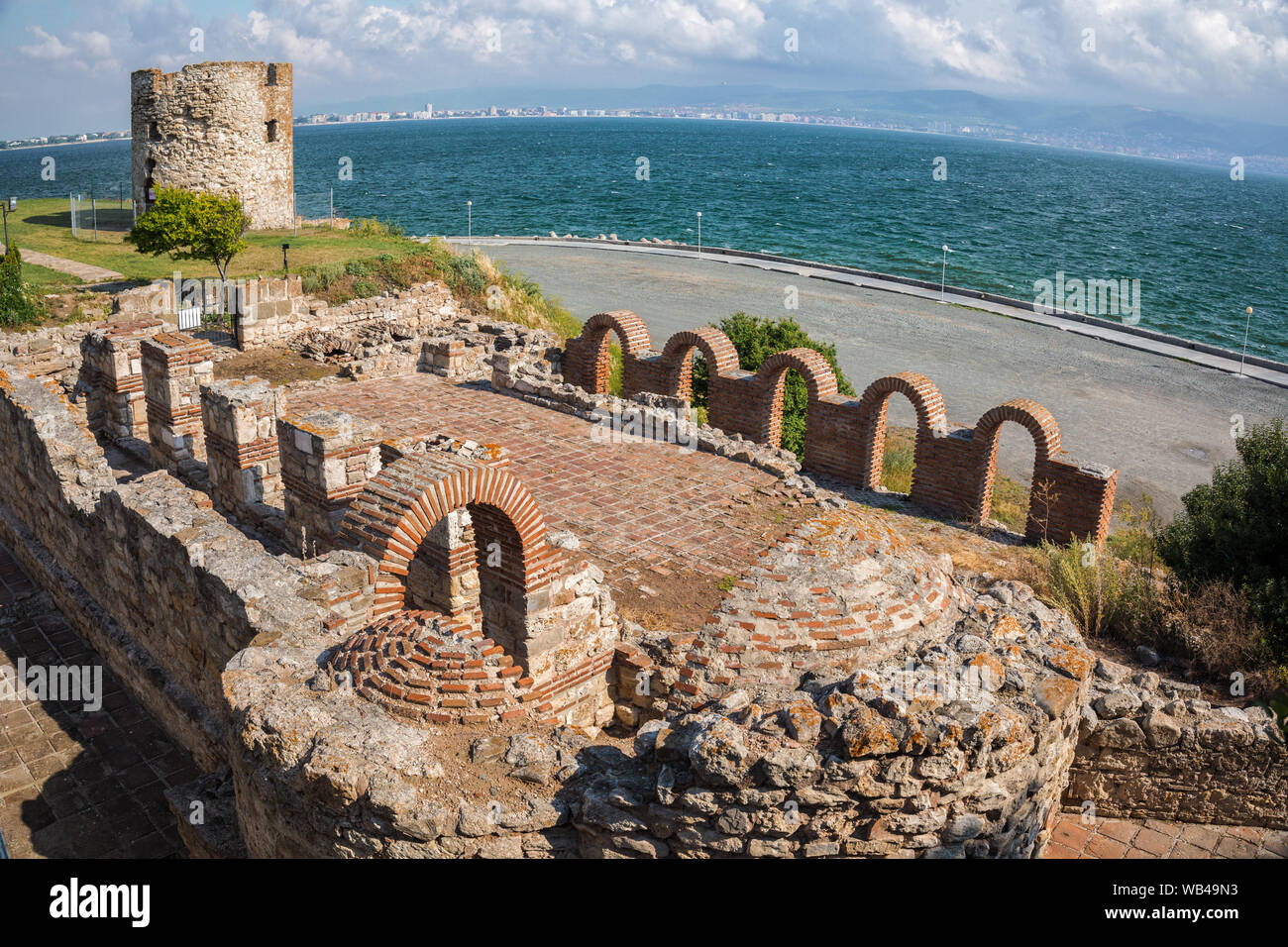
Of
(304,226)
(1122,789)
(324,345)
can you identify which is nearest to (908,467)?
(324,345)

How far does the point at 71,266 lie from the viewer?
2458 centimetres

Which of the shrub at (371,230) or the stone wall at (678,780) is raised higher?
the shrub at (371,230)

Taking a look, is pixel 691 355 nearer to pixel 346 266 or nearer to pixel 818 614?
pixel 346 266

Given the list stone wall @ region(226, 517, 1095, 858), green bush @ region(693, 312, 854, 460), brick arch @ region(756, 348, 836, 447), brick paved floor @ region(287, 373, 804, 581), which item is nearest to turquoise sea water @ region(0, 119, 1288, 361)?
green bush @ region(693, 312, 854, 460)

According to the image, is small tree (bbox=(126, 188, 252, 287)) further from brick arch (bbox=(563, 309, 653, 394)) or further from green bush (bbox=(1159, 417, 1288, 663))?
green bush (bbox=(1159, 417, 1288, 663))

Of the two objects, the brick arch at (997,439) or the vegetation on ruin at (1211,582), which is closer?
the vegetation on ruin at (1211,582)

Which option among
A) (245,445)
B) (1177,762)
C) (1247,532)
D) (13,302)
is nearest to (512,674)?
(1177,762)

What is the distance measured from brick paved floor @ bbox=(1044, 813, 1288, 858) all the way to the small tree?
64.6 ft

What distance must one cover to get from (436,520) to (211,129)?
93.9 ft

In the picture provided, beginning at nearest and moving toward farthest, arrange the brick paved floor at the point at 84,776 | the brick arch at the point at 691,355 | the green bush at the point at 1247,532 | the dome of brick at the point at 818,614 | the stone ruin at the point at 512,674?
the stone ruin at the point at 512,674 < the brick paved floor at the point at 84,776 < the dome of brick at the point at 818,614 < the green bush at the point at 1247,532 < the brick arch at the point at 691,355

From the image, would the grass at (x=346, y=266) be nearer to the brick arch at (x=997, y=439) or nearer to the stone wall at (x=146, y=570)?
the stone wall at (x=146, y=570)

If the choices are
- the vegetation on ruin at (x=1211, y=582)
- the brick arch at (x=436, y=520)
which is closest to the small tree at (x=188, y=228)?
the brick arch at (x=436, y=520)

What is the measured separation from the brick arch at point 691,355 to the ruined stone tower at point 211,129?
1978 cm

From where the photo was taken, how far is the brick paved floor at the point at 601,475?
10.8 m
